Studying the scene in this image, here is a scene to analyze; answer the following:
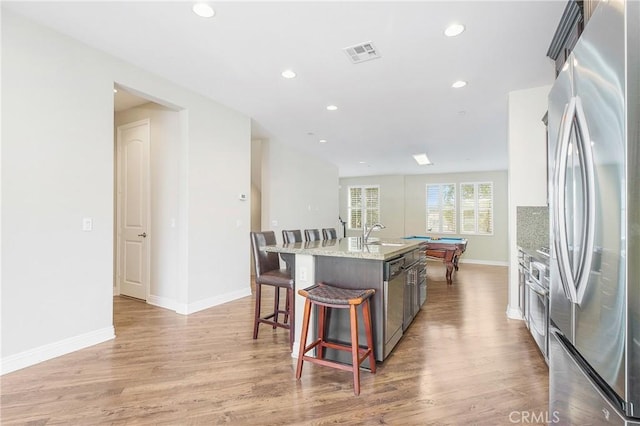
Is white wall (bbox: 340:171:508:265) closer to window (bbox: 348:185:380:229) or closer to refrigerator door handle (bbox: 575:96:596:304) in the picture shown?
window (bbox: 348:185:380:229)

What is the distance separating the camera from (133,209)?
4.55m

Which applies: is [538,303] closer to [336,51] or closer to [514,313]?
[514,313]

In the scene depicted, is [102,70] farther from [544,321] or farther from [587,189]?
[544,321]

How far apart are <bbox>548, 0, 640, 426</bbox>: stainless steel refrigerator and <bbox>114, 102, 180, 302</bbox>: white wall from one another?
3.94 metres

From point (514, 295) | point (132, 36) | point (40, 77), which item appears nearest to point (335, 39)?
point (132, 36)

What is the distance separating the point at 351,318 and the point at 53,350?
99.5 inches

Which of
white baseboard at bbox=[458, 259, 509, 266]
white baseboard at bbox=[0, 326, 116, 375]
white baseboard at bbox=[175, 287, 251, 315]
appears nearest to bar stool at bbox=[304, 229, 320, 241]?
white baseboard at bbox=[175, 287, 251, 315]

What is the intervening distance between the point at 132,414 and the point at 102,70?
296 cm

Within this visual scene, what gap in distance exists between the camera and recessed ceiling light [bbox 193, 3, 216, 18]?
2290 mm

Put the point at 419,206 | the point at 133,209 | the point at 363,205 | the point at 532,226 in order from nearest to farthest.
Answer: the point at 532,226 → the point at 133,209 → the point at 419,206 → the point at 363,205

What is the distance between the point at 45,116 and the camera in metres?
2.64

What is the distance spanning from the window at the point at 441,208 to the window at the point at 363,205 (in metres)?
1.65

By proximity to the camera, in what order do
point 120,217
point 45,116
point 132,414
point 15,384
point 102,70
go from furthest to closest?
point 120,217
point 102,70
point 45,116
point 15,384
point 132,414

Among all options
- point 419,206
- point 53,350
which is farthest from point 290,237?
point 419,206
